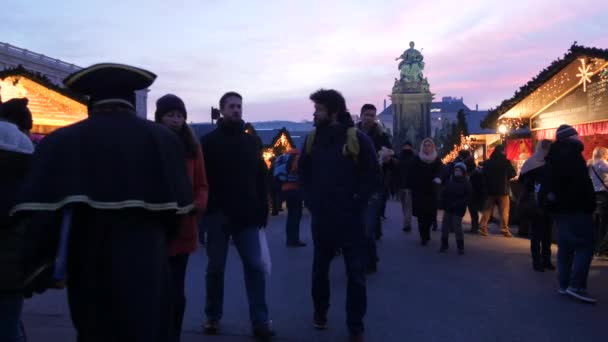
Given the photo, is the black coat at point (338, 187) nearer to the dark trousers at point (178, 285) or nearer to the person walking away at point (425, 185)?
the dark trousers at point (178, 285)

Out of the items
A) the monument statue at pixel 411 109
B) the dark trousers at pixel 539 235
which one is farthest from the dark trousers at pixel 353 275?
the monument statue at pixel 411 109

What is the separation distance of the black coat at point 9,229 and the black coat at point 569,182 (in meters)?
5.33

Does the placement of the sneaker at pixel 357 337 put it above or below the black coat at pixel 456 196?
below

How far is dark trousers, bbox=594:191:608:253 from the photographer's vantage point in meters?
8.76

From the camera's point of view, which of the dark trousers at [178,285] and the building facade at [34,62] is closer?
the dark trousers at [178,285]

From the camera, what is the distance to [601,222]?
8969 millimetres

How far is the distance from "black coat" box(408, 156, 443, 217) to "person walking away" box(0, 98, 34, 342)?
25.8 ft

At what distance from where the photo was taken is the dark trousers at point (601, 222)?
8.76 metres

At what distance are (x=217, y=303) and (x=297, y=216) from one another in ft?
17.9

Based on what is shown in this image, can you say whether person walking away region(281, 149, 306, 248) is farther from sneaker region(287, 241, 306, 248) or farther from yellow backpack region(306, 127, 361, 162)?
yellow backpack region(306, 127, 361, 162)

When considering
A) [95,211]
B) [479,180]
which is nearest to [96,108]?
[95,211]

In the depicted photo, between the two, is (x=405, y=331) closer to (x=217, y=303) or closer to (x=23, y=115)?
(x=217, y=303)

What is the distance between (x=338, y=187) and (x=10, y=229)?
2.52 meters

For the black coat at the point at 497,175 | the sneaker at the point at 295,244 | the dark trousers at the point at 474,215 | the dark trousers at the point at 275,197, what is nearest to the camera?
the sneaker at the point at 295,244
